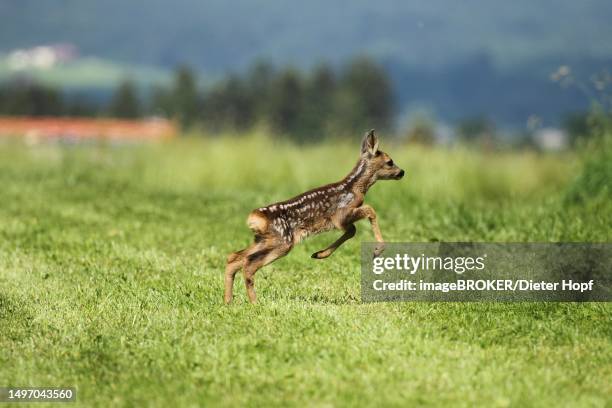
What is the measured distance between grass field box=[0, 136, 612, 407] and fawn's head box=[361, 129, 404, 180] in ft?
3.52

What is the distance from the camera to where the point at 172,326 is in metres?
6.83

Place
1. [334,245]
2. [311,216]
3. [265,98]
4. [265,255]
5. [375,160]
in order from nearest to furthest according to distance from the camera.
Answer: [265,255] → [311,216] → [334,245] → [375,160] → [265,98]

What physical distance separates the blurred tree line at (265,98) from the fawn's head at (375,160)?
67.1 metres

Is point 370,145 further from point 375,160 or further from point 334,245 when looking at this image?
point 334,245

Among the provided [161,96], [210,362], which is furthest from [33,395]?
[161,96]

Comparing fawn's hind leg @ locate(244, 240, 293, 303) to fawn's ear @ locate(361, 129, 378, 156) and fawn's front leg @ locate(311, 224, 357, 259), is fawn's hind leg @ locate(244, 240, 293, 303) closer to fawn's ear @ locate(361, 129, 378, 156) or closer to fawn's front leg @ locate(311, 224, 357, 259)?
fawn's front leg @ locate(311, 224, 357, 259)

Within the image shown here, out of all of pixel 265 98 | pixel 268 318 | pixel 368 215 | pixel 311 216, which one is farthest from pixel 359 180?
pixel 265 98

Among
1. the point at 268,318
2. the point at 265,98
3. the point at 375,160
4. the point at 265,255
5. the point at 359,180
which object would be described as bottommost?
the point at 268,318

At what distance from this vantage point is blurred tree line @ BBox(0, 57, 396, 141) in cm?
8038

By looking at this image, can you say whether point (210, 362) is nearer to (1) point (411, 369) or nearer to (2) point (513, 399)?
(1) point (411, 369)

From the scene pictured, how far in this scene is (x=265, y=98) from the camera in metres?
84.7

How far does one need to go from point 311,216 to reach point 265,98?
258ft

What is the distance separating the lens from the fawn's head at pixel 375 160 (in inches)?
285

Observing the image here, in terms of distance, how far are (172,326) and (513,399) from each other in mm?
Answer: 2635
